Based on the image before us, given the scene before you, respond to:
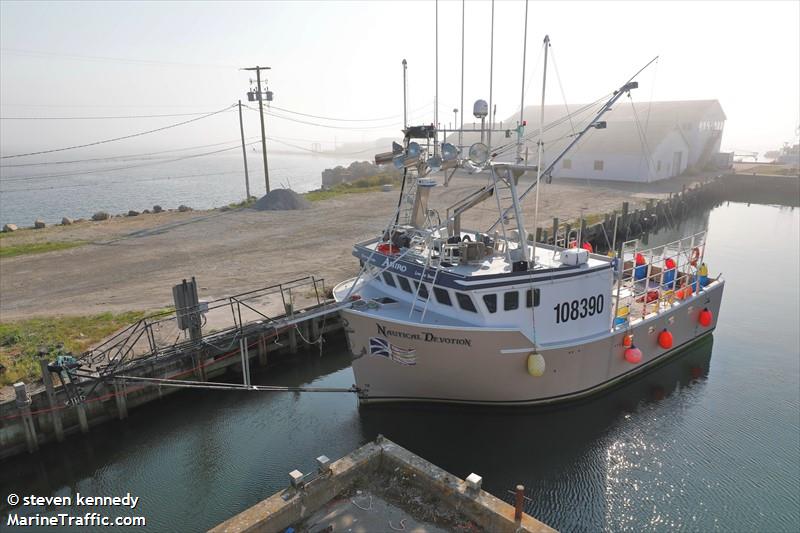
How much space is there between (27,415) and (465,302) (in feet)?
33.7

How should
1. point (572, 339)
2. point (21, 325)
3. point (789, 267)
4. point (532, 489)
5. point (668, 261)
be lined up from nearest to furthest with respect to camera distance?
point (532, 489), point (572, 339), point (21, 325), point (668, 261), point (789, 267)

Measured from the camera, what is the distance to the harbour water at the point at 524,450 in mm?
10461

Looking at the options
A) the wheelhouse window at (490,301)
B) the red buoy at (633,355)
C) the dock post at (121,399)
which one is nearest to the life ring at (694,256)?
the red buoy at (633,355)

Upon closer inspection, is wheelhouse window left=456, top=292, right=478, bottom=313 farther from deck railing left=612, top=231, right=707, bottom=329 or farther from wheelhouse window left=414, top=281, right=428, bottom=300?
deck railing left=612, top=231, right=707, bottom=329

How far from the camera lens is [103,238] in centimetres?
2991

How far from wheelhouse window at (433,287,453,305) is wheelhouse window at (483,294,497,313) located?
2.95ft

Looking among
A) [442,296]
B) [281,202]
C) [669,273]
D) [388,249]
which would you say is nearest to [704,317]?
[669,273]

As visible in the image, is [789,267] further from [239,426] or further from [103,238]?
[103,238]

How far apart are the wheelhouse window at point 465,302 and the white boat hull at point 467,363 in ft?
1.91

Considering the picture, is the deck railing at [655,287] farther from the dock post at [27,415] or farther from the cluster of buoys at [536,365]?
the dock post at [27,415]

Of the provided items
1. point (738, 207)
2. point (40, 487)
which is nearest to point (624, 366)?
point (40, 487)

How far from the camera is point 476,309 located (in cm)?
1178

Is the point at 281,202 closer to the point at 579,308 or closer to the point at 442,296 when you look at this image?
the point at 442,296

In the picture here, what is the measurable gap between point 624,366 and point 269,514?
10.8 metres
